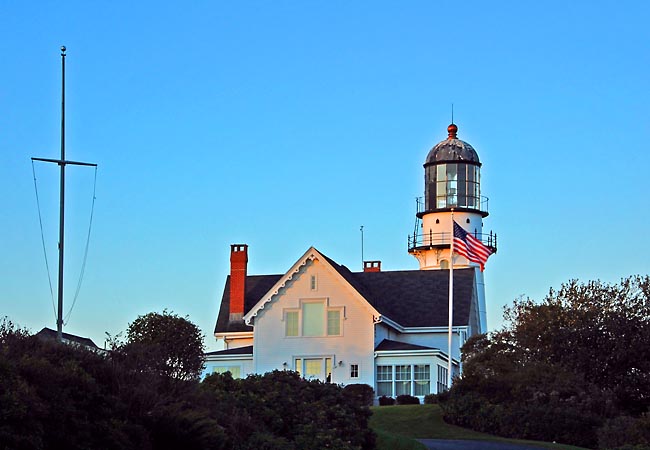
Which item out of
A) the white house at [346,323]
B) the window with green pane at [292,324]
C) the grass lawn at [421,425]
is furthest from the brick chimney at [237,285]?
the grass lawn at [421,425]

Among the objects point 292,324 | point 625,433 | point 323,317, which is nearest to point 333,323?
point 323,317

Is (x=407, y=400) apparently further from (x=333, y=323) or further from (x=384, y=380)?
(x=333, y=323)

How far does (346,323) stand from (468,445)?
21.8 metres

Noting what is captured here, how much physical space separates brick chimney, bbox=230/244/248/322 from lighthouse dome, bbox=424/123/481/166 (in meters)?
13.3

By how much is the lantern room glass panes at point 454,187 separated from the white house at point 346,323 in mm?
4576

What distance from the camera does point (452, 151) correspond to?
63.1 m

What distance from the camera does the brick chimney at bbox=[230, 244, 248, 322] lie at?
5678cm

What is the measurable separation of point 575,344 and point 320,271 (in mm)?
16866

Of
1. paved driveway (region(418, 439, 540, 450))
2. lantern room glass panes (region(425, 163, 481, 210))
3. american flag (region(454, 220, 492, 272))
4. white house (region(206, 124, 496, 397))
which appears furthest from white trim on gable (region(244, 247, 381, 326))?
paved driveway (region(418, 439, 540, 450))

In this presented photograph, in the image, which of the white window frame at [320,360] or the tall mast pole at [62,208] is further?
the white window frame at [320,360]

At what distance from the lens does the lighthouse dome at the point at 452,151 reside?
2478 inches

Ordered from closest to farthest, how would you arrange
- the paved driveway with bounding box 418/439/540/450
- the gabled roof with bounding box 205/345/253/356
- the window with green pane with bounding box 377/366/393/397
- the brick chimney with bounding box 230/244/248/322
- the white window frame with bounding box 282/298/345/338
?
the paved driveway with bounding box 418/439/540/450 < the window with green pane with bounding box 377/366/393/397 < the white window frame with bounding box 282/298/345/338 < the gabled roof with bounding box 205/345/253/356 < the brick chimney with bounding box 230/244/248/322

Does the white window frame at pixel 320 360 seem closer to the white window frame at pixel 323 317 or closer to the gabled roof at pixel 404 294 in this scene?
the white window frame at pixel 323 317

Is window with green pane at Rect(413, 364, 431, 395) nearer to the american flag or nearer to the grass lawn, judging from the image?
the american flag
